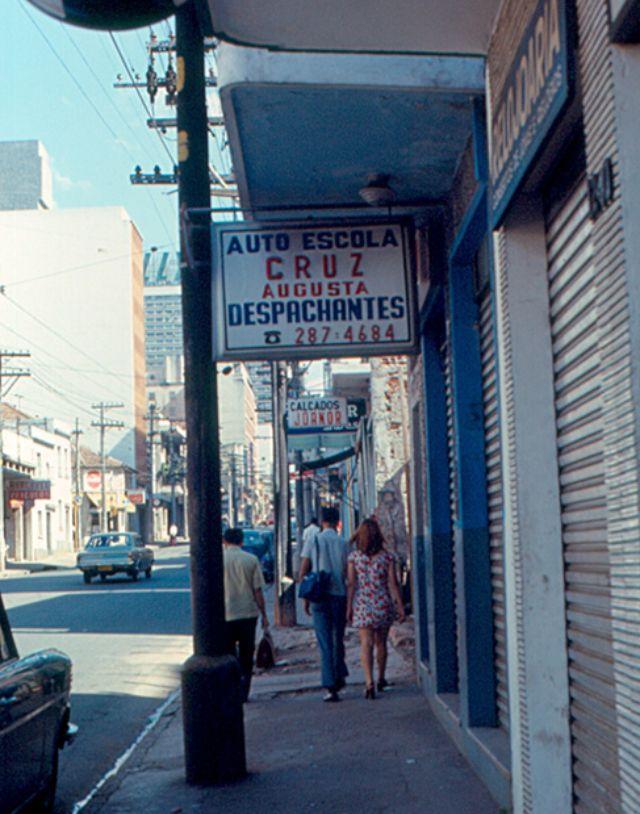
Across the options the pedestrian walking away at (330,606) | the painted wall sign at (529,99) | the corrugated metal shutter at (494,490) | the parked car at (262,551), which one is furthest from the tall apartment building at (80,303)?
the painted wall sign at (529,99)

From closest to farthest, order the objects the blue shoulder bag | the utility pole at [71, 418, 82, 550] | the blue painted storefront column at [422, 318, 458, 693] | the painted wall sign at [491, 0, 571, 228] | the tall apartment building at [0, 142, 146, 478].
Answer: the painted wall sign at [491, 0, 571, 228]
the blue painted storefront column at [422, 318, 458, 693]
the blue shoulder bag
the utility pole at [71, 418, 82, 550]
the tall apartment building at [0, 142, 146, 478]

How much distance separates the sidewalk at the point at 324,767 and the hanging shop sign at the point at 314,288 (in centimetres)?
284

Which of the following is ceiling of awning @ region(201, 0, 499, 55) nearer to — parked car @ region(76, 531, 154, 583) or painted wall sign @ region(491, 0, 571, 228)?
painted wall sign @ region(491, 0, 571, 228)

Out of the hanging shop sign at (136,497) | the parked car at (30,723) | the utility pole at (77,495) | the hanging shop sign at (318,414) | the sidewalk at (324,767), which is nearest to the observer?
the parked car at (30,723)

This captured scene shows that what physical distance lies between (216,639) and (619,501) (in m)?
4.67

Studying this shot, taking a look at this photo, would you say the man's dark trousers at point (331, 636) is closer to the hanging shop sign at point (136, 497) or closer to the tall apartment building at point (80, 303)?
the hanging shop sign at point (136, 497)

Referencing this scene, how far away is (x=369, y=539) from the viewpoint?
1164 centimetres

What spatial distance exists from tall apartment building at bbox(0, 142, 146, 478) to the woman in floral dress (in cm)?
9913

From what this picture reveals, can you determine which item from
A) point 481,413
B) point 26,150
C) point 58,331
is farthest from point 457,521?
point 26,150

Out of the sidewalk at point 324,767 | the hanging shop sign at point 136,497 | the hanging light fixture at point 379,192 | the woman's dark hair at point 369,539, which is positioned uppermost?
the hanging light fixture at point 379,192

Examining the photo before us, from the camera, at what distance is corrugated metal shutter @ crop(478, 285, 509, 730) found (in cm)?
754

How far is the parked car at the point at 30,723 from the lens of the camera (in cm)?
595

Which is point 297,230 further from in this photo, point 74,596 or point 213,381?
point 74,596

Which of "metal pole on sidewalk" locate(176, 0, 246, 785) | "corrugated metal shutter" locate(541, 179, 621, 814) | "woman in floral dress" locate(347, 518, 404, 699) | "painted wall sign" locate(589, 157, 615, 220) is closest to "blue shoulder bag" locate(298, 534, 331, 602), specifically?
"woman in floral dress" locate(347, 518, 404, 699)
